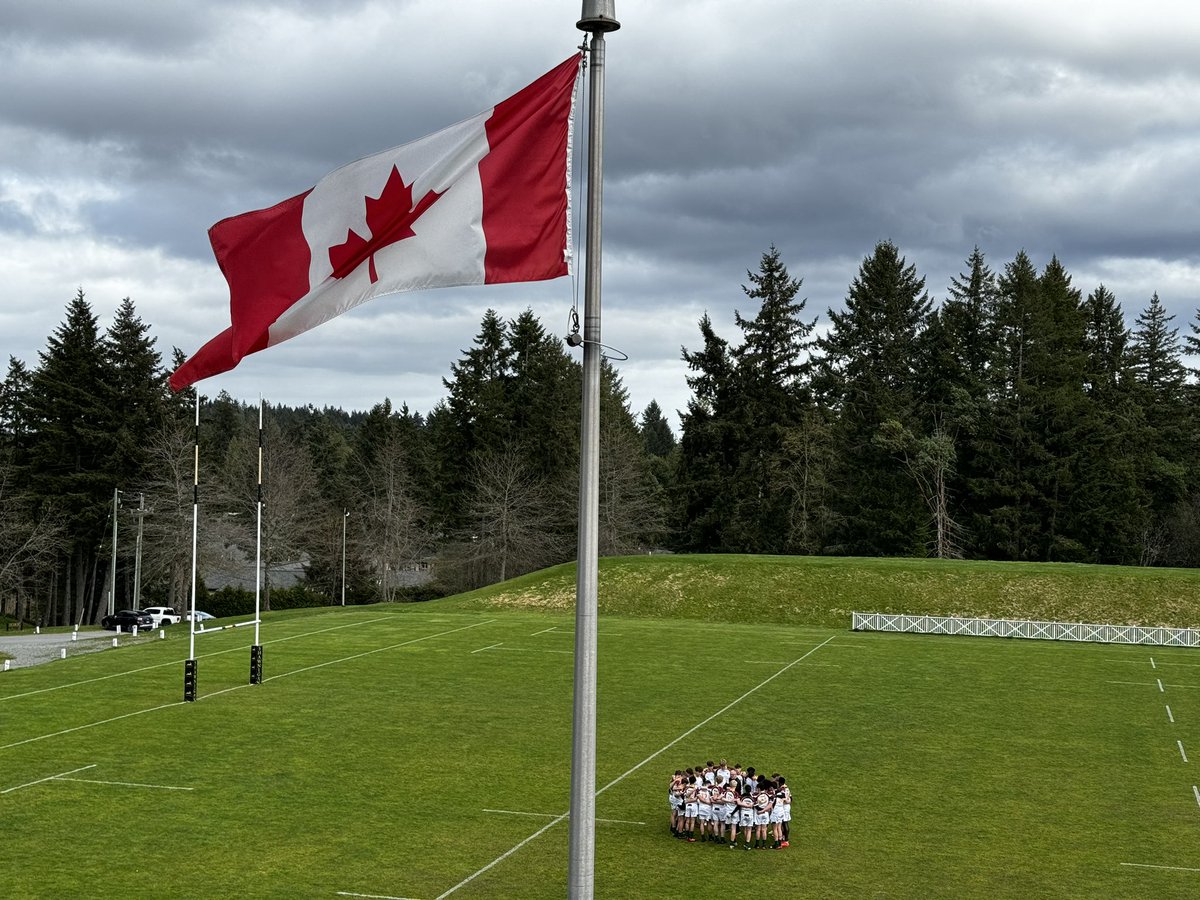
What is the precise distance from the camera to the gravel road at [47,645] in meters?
60.1

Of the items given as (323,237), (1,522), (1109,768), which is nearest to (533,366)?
(1,522)

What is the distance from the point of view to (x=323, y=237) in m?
14.0

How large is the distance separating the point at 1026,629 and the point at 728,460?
1994 inches

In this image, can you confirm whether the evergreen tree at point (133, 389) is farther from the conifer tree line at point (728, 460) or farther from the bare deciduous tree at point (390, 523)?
the bare deciduous tree at point (390, 523)

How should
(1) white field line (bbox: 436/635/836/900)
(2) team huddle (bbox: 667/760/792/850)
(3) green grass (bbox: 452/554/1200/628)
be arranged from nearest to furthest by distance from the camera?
1. (1) white field line (bbox: 436/635/836/900)
2. (2) team huddle (bbox: 667/760/792/850)
3. (3) green grass (bbox: 452/554/1200/628)

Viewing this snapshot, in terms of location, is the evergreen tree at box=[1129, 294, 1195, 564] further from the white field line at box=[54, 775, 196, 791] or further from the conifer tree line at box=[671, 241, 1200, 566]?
the white field line at box=[54, 775, 196, 791]

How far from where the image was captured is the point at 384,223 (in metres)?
13.4

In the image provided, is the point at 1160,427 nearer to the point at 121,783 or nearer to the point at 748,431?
the point at 748,431

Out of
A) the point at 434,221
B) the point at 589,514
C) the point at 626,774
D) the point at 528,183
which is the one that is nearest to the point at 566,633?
the point at 626,774

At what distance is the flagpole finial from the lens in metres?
12.1

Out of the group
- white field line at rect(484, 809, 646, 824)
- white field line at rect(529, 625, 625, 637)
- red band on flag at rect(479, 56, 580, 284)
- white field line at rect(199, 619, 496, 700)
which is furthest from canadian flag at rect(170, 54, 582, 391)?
white field line at rect(529, 625, 625, 637)

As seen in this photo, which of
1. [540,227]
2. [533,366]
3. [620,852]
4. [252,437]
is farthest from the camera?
[252,437]

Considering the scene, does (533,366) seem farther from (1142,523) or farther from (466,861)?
(466,861)

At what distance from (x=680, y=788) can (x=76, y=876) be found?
39.4 ft
